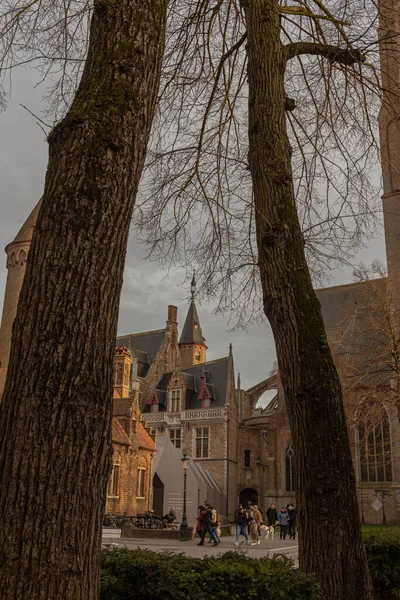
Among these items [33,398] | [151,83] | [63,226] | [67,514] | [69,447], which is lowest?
[67,514]

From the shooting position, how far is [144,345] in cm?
5022

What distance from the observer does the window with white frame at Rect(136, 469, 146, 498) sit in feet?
98.3

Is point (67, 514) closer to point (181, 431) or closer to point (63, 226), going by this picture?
point (63, 226)

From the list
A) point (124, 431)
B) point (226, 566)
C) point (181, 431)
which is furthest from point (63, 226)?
point (181, 431)

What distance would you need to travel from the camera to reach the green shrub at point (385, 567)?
25.6 feet

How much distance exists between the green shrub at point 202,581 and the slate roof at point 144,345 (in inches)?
1669

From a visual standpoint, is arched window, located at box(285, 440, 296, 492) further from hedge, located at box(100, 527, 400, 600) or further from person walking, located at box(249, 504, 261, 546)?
hedge, located at box(100, 527, 400, 600)

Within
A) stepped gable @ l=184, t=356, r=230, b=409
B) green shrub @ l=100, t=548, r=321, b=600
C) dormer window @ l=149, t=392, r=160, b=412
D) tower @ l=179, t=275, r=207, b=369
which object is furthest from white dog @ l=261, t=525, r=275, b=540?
tower @ l=179, t=275, r=207, b=369

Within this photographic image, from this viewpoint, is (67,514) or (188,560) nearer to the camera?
(67,514)

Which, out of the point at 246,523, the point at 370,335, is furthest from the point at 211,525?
the point at 370,335

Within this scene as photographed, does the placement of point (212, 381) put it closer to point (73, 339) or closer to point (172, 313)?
point (172, 313)

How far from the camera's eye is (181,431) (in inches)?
1700

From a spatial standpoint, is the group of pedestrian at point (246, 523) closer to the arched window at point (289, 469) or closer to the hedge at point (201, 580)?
the arched window at point (289, 469)

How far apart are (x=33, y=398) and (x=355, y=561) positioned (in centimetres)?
339
